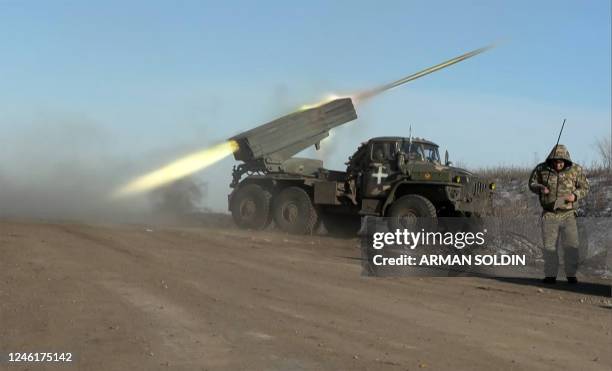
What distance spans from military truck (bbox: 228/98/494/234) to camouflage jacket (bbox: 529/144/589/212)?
16.1 feet

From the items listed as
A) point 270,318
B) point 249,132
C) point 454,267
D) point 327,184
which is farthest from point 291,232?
point 270,318

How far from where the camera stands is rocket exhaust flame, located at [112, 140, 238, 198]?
19156mm

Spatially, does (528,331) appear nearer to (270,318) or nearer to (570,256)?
(270,318)

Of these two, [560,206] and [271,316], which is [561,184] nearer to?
[560,206]

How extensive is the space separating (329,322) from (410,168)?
1021 centimetres

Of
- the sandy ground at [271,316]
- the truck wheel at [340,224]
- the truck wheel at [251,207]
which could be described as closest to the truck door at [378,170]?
the truck wheel at [340,224]

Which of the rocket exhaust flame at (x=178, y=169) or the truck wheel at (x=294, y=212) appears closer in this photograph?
the truck wheel at (x=294, y=212)

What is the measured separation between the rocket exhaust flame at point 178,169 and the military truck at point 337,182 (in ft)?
1.50

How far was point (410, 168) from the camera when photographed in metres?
16.3

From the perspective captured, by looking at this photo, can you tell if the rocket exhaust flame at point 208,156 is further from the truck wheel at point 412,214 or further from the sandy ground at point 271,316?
the sandy ground at point 271,316

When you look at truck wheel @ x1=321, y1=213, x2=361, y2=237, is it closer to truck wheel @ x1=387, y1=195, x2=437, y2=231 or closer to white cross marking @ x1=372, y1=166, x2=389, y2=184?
white cross marking @ x1=372, y1=166, x2=389, y2=184

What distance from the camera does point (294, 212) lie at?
18.5 metres

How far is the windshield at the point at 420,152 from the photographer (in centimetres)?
1670

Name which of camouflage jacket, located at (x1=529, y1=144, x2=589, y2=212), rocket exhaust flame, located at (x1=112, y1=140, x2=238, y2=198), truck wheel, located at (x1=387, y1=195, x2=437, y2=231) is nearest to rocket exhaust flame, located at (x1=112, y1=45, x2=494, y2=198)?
rocket exhaust flame, located at (x1=112, y1=140, x2=238, y2=198)
